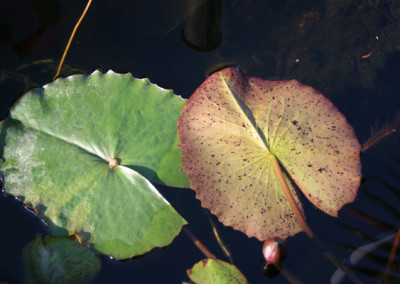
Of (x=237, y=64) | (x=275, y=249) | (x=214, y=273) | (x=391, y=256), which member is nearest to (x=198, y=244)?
(x=214, y=273)

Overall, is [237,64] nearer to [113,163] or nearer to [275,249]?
[113,163]

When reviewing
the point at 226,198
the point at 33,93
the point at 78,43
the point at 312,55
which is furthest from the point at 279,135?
the point at 78,43

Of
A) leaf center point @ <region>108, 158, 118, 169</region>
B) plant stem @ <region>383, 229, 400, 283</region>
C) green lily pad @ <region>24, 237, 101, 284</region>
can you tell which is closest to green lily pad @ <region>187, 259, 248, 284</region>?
green lily pad @ <region>24, 237, 101, 284</region>

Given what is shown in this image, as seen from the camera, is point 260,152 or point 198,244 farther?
point 198,244

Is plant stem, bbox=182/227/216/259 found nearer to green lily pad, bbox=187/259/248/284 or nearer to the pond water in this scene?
the pond water

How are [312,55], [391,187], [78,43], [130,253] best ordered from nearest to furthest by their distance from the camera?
[130,253]
[391,187]
[78,43]
[312,55]

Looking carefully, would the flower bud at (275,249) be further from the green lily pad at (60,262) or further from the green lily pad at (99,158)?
the green lily pad at (60,262)

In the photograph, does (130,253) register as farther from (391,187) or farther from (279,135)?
(391,187)
